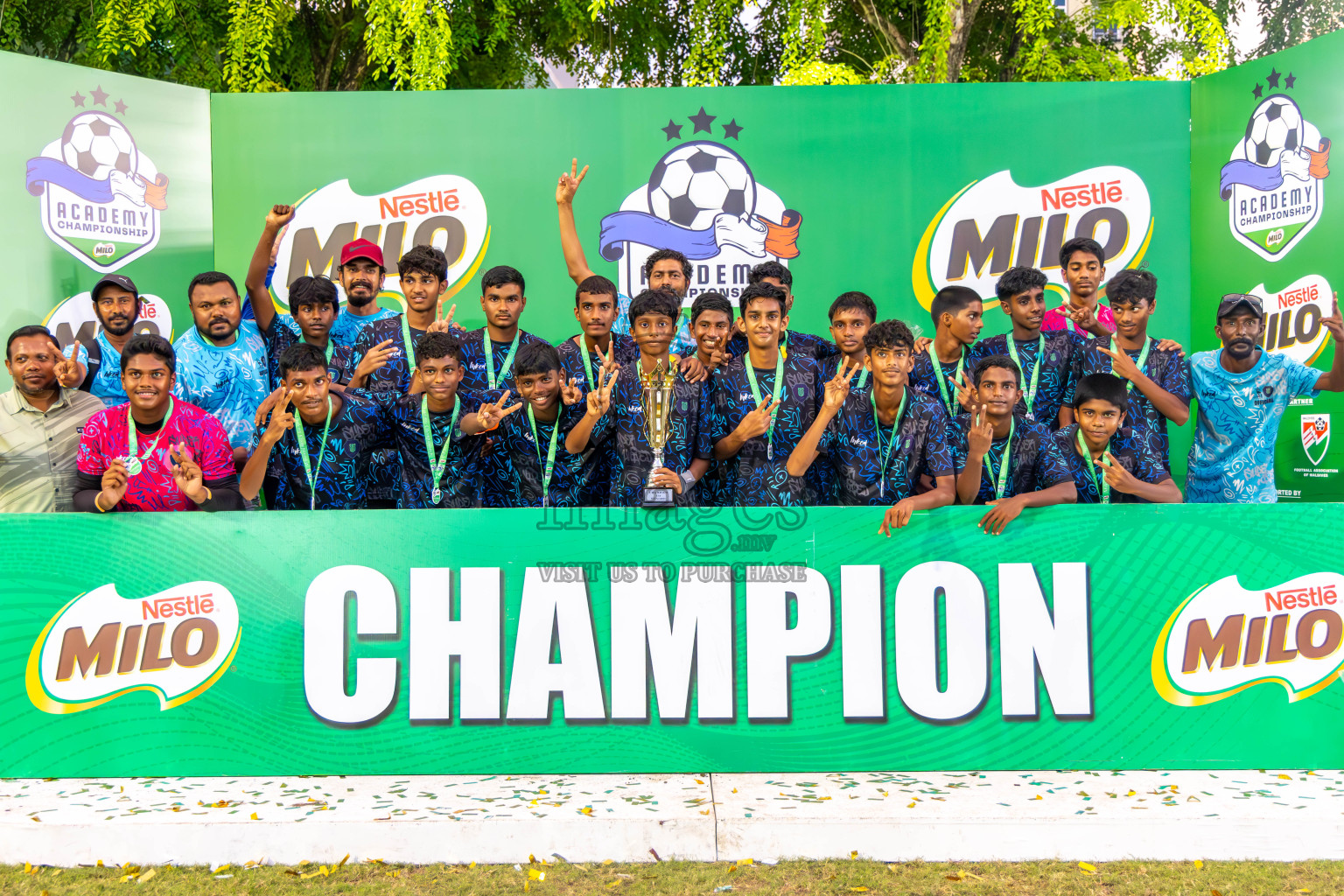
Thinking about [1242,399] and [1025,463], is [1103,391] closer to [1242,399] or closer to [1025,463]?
[1025,463]

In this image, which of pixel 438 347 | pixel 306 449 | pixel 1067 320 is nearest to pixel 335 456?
pixel 306 449

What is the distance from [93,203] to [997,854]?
23.0ft

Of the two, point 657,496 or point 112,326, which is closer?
point 657,496

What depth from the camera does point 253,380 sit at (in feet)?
18.1

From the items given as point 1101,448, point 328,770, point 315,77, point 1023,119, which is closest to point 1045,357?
point 1101,448

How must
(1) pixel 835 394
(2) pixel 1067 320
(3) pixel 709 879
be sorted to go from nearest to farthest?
(3) pixel 709 879 < (1) pixel 835 394 < (2) pixel 1067 320

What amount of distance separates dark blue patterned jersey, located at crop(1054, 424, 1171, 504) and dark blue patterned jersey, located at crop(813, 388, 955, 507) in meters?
0.74

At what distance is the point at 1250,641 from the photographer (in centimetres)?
383

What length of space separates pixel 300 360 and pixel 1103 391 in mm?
3709

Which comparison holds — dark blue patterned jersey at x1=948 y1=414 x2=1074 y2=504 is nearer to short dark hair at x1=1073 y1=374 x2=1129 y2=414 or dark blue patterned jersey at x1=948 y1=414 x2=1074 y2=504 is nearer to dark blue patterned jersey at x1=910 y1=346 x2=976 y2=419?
short dark hair at x1=1073 y1=374 x2=1129 y2=414

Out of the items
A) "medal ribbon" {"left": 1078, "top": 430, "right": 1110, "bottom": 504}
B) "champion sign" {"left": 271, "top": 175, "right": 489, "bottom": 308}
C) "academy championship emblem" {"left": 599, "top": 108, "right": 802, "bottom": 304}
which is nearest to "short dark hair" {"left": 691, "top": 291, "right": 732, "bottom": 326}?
"medal ribbon" {"left": 1078, "top": 430, "right": 1110, "bottom": 504}

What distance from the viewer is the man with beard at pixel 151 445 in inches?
156

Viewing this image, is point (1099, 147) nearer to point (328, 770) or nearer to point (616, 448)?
point (616, 448)

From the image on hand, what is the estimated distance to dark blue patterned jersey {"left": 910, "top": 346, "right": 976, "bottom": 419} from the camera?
5055 mm
